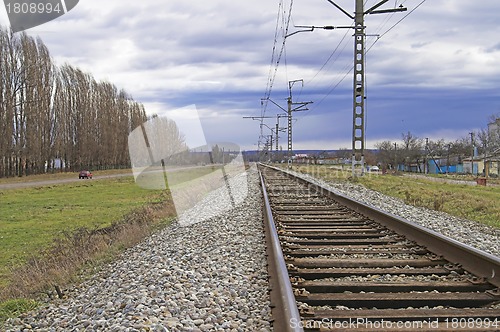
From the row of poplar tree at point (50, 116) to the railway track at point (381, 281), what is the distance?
5253 cm

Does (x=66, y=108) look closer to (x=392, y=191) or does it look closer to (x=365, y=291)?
(x=392, y=191)

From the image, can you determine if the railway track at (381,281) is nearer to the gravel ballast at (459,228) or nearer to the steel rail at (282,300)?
the steel rail at (282,300)

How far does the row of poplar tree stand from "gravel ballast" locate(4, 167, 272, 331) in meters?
50.9

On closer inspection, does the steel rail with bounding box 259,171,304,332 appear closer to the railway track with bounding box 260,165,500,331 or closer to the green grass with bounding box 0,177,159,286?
the railway track with bounding box 260,165,500,331

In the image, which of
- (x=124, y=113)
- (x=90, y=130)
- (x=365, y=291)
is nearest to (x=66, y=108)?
(x=90, y=130)

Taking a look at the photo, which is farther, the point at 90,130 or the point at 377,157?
the point at 377,157

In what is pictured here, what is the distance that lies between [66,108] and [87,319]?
69.0 metres

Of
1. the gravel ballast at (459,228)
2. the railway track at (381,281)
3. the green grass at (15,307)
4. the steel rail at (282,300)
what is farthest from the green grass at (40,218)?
the gravel ballast at (459,228)

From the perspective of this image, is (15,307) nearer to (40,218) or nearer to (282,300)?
(282,300)

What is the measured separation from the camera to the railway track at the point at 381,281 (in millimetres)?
4059

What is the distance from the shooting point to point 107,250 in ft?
35.2

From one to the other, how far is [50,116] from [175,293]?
211ft

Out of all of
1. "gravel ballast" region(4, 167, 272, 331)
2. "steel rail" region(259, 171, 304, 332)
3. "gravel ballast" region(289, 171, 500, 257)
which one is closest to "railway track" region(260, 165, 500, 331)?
"steel rail" region(259, 171, 304, 332)

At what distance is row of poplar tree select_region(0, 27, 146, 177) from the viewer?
56.4 meters
